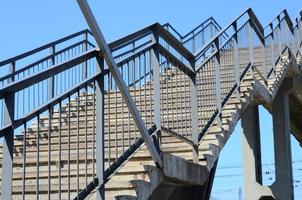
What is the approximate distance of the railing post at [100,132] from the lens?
563 cm

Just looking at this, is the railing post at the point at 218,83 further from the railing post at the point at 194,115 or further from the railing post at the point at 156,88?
the railing post at the point at 156,88

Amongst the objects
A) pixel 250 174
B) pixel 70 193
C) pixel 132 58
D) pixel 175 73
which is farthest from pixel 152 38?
pixel 250 174

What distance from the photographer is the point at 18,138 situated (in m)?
6.87

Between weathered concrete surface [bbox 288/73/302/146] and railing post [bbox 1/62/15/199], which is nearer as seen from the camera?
railing post [bbox 1/62/15/199]

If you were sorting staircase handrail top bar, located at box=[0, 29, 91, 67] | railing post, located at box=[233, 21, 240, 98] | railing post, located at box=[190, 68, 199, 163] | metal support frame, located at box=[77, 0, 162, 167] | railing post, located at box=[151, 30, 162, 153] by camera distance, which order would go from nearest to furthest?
metal support frame, located at box=[77, 0, 162, 167], railing post, located at box=[151, 30, 162, 153], railing post, located at box=[190, 68, 199, 163], railing post, located at box=[233, 21, 240, 98], staircase handrail top bar, located at box=[0, 29, 91, 67]

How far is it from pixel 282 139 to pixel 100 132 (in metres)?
14.9

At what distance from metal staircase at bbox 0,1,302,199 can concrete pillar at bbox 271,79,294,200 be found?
6.44m

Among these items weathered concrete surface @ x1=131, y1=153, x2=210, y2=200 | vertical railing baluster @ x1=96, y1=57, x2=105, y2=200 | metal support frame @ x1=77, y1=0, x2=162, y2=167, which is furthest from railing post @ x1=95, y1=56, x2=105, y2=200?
weathered concrete surface @ x1=131, y1=153, x2=210, y2=200

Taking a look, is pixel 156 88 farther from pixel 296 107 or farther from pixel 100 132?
pixel 296 107

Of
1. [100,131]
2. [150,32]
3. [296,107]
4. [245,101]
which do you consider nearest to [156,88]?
[150,32]

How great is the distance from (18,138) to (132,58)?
1.56 meters

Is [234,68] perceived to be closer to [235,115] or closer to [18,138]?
[235,115]

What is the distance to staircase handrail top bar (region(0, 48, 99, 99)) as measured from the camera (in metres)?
4.60

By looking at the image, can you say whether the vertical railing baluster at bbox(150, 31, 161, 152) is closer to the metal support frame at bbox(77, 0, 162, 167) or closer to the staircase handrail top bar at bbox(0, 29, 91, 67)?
the metal support frame at bbox(77, 0, 162, 167)
